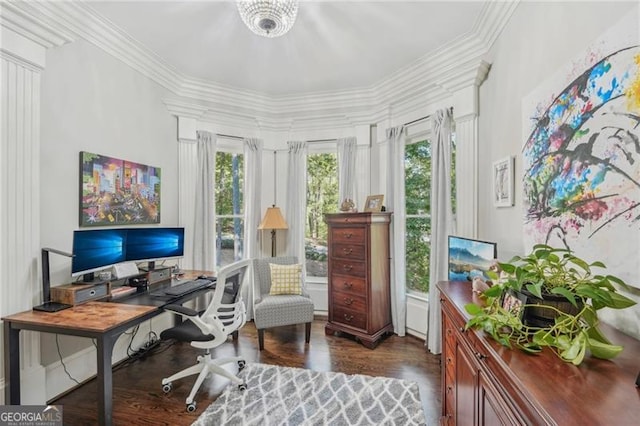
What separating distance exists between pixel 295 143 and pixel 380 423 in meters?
3.26

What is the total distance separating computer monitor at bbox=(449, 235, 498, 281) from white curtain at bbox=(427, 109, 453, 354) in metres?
0.51

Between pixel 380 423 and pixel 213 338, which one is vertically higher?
pixel 213 338

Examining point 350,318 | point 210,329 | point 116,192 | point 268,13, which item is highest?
point 268,13

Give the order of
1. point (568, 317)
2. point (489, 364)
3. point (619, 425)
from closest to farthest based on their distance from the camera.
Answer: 1. point (619, 425)
2. point (568, 317)
3. point (489, 364)

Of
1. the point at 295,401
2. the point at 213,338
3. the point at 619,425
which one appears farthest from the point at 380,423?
the point at 619,425

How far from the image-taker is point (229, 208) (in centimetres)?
402

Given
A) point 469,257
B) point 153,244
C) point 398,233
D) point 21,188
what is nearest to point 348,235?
point 398,233

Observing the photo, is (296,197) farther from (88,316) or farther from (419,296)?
(88,316)

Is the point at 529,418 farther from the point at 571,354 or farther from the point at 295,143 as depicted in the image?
the point at 295,143

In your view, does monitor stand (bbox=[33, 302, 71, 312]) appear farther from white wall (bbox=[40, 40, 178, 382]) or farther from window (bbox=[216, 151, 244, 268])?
window (bbox=[216, 151, 244, 268])

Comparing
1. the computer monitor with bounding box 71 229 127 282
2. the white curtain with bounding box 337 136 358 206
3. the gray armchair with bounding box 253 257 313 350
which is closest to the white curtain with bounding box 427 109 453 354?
the white curtain with bounding box 337 136 358 206

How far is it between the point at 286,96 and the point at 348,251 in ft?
7.28

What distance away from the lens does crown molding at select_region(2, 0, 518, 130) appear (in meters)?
2.18

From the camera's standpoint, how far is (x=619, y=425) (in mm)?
601
